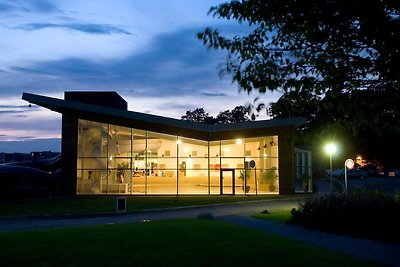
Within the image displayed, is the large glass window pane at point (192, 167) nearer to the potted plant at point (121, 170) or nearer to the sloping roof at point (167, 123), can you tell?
the sloping roof at point (167, 123)

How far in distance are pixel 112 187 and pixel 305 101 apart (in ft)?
109

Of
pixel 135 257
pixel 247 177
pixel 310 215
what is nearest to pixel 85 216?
pixel 310 215

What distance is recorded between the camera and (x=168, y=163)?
38.0m

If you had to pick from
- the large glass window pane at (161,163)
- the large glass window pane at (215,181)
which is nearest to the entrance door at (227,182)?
the large glass window pane at (215,181)

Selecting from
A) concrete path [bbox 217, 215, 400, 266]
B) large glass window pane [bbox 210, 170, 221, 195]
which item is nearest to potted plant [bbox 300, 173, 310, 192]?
large glass window pane [bbox 210, 170, 221, 195]

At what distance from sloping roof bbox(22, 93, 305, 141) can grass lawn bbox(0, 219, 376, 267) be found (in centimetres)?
2296

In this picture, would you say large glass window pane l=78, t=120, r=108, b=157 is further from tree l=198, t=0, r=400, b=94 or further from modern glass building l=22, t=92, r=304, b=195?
tree l=198, t=0, r=400, b=94

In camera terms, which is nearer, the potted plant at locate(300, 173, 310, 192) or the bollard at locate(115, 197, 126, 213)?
the bollard at locate(115, 197, 126, 213)

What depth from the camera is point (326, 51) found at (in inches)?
234

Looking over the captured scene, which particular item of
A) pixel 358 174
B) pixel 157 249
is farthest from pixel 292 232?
pixel 358 174

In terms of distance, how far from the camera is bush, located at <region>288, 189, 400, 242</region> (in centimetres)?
1552

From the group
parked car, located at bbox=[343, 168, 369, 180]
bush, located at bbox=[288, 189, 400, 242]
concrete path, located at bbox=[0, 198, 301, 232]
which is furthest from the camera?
parked car, located at bbox=[343, 168, 369, 180]

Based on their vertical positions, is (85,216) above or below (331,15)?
below

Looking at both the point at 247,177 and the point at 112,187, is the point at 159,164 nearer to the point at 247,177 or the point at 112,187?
the point at 112,187
